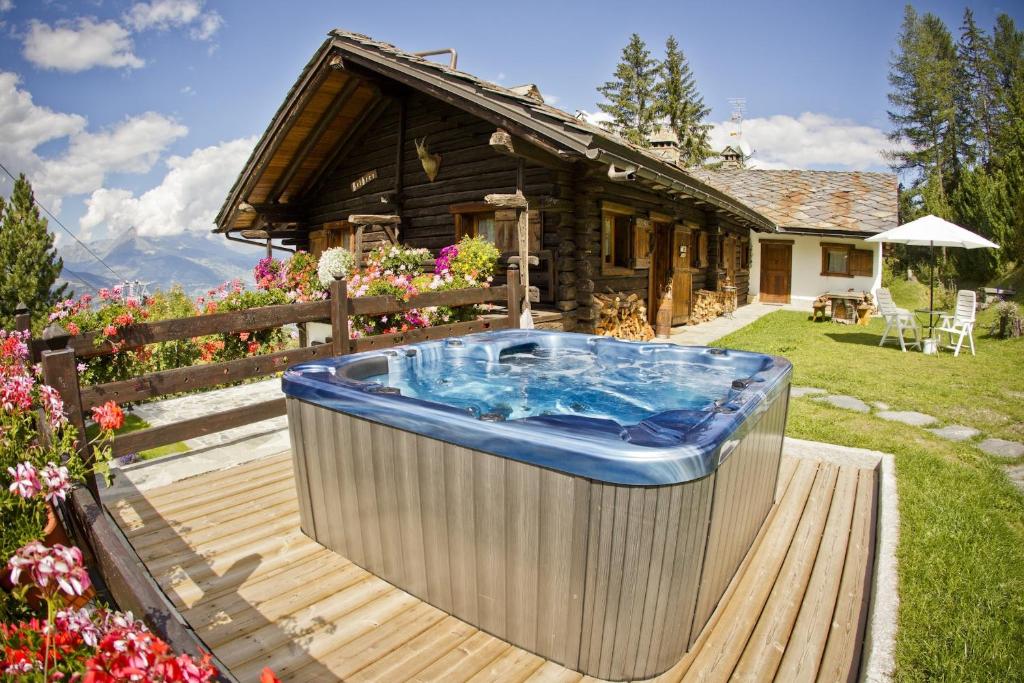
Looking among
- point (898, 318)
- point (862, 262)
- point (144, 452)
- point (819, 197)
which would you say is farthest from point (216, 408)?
point (819, 197)

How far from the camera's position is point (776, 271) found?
15594 millimetres

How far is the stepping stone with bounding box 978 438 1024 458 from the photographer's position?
154 inches

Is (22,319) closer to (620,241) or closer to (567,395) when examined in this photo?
(567,395)

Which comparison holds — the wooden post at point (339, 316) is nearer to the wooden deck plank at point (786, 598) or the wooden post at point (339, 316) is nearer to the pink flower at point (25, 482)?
the pink flower at point (25, 482)

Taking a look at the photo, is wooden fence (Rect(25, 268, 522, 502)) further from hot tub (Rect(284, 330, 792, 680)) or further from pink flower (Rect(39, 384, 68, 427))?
hot tub (Rect(284, 330, 792, 680))

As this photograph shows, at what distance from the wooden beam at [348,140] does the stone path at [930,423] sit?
710cm

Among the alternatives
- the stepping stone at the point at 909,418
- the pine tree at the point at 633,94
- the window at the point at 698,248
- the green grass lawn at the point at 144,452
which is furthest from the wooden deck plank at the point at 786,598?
the pine tree at the point at 633,94

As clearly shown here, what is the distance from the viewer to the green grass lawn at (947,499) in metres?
1.92

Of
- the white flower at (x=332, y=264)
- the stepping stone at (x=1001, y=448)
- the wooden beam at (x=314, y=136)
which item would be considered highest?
the wooden beam at (x=314, y=136)

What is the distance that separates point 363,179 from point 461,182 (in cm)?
229

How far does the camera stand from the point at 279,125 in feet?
27.3

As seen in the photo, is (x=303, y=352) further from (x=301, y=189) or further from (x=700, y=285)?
(x=700, y=285)

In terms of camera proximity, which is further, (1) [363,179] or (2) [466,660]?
(1) [363,179]

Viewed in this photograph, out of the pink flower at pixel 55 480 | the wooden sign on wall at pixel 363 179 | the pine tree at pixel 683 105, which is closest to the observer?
the pink flower at pixel 55 480
